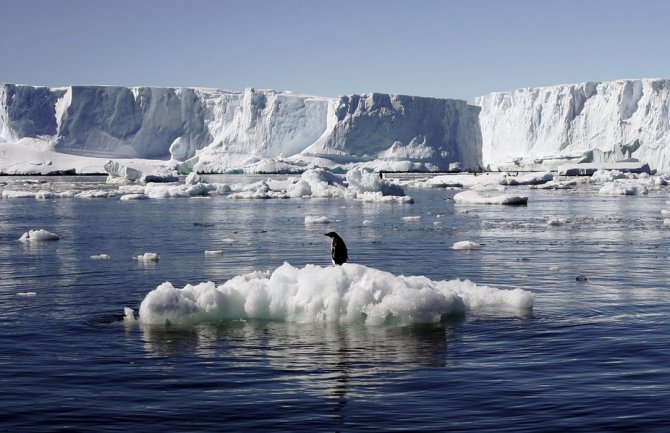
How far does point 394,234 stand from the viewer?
2541 cm

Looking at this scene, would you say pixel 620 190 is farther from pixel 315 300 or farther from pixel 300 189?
pixel 315 300

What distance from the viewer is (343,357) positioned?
363 inches

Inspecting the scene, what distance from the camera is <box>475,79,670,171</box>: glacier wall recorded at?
94675 millimetres

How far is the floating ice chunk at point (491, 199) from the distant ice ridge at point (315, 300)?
95.2 ft

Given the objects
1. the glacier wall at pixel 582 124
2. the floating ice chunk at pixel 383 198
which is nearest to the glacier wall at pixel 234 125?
the glacier wall at pixel 582 124

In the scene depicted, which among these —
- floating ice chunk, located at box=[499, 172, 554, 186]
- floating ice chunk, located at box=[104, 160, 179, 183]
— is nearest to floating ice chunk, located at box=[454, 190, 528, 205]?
floating ice chunk, located at box=[499, 172, 554, 186]

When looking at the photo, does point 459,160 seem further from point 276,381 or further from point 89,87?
point 276,381

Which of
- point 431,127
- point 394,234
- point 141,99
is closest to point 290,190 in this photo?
point 394,234

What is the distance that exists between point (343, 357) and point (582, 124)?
102171mm

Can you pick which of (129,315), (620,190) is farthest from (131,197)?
(129,315)

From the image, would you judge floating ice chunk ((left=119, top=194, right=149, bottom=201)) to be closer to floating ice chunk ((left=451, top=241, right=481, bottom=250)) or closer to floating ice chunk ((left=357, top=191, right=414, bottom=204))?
floating ice chunk ((left=357, top=191, right=414, bottom=204))

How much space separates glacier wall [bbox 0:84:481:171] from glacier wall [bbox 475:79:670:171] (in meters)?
9.49

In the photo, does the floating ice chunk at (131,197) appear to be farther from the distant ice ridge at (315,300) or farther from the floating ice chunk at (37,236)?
the distant ice ridge at (315,300)

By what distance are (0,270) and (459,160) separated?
296 ft
